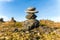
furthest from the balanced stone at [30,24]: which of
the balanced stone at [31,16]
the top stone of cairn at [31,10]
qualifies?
the top stone of cairn at [31,10]

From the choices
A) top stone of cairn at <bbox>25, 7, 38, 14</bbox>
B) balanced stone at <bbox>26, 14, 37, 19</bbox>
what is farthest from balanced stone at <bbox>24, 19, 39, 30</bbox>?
top stone of cairn at <bbox>25, 7, 38, 14</bbox>

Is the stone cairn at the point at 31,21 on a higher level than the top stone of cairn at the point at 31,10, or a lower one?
lower

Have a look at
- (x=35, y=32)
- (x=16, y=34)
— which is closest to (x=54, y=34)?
(x=35, y=32)

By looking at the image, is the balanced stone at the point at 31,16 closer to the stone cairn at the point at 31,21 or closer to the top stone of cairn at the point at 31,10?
the stone cairn at the point at 31,21

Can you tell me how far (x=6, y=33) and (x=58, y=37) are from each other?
11754mm

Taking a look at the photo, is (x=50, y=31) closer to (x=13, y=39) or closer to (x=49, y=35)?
(x=49, y=35)

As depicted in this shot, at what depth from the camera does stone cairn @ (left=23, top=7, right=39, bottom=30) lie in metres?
56.8

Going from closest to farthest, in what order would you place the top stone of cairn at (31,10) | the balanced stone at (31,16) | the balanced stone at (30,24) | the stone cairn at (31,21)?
the balanced stone at (30,24), the stone cairn at (31,21), the top stone of cairn at (31,10), the balanced stone at (31,16)

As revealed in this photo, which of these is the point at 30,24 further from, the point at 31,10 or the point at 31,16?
the point at 31,10

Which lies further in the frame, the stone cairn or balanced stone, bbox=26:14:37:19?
balanced stone, bbox=26:14:37:19

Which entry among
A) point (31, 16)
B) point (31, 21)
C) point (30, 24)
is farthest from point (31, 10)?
point (30, 24)

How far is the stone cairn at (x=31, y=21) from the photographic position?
186 ft

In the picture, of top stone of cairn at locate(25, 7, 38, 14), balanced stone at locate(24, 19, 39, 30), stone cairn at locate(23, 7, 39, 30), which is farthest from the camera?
top stone of cairn at locate(25, 7, 38, 14)

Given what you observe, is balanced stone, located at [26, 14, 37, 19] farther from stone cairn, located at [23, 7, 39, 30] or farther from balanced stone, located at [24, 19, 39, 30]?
balanced stone, located at [24, 19, 39, 30]
